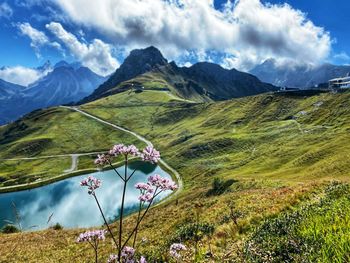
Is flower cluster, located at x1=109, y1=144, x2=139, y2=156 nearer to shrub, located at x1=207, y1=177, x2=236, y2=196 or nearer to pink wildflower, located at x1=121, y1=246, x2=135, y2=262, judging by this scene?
pink wildflower, located at x1=121, y1=246, x2=135, y2=262

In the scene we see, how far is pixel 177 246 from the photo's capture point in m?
8.08

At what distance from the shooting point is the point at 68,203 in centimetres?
14462

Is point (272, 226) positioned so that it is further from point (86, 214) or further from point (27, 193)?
point (27, 193)

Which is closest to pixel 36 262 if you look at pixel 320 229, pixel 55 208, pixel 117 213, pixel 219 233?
pixel 219 233

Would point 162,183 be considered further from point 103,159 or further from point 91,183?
point 91,183

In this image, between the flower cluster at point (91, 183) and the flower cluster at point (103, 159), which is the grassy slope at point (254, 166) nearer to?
the flower cluster at point (91, 183)

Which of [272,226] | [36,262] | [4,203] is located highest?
[272,226]

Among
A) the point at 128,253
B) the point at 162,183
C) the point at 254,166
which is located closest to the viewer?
the point at 128,253

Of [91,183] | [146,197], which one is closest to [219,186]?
[91,183]

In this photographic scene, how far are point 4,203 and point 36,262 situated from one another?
6079 inches

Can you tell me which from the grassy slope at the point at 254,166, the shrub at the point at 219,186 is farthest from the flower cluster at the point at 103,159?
the shrub at the point at 219,186

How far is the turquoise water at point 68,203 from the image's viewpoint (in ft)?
400

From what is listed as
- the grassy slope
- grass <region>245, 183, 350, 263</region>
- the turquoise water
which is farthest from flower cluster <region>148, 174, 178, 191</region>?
the turquoise water

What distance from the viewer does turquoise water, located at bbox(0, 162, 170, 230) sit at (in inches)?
4801
